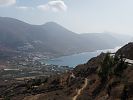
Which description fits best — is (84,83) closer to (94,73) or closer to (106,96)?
(94,73)

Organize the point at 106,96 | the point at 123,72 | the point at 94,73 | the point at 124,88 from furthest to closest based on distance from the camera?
the point at 94,73
the point at 123,72
the point at 106,96
the point at 124,88

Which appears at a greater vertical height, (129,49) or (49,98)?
(129,49)

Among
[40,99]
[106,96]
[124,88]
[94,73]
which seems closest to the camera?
[124,88]

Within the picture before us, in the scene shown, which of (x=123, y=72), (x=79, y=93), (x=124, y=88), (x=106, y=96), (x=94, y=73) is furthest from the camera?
(x=94, y=73)

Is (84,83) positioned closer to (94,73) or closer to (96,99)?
(94,73)

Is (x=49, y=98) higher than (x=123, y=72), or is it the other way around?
(x=123, y=72)

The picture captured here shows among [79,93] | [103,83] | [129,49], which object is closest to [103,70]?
[103,83]

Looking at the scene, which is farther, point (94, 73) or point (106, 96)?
point (94, 73)

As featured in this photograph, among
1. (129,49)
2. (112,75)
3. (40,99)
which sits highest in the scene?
(129,49)

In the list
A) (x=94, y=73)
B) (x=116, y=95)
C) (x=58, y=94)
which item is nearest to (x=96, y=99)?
(x=116, y=95)
